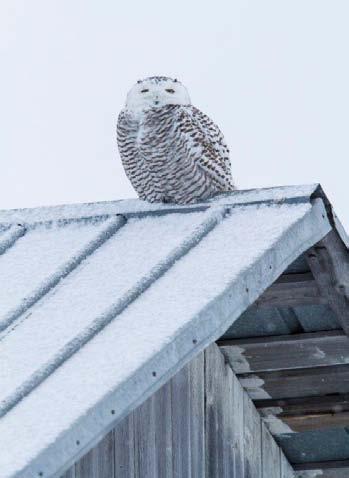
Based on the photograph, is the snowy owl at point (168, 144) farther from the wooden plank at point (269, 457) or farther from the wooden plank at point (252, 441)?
the wooden plank at point (269, 457)

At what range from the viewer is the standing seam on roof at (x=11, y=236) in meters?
6.56

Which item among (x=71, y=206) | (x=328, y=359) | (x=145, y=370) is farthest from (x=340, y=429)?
(x=145, y=370)

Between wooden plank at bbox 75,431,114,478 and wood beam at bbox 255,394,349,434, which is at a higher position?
wood beam at bbox 255,394,349,434

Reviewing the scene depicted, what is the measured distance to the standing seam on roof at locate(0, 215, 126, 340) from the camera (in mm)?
5711

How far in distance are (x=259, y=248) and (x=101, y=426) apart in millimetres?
1166

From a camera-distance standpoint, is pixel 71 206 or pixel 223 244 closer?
pixel 223 244

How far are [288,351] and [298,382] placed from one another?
296mm

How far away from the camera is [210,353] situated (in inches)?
279

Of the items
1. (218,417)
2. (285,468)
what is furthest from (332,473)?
(218,417)

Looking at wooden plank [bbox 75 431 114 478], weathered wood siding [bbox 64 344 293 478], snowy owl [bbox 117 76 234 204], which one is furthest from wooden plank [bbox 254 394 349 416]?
wooden plank [bbox 75 431 114 478]

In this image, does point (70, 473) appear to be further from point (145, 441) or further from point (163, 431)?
point (163, 431)

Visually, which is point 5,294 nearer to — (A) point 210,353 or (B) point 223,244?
(B) point 223,244

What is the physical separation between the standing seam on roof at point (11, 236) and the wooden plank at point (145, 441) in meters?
0.86

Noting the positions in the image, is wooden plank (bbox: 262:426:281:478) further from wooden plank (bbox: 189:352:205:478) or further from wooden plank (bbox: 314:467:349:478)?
wooden plank (bbox: 189:352:205:478)
